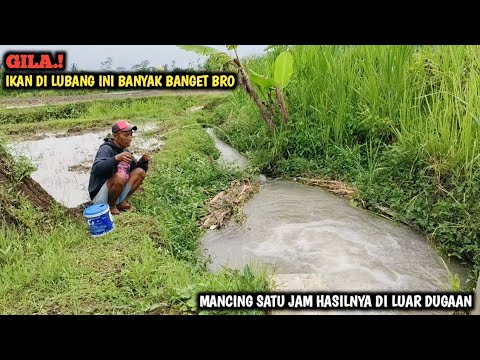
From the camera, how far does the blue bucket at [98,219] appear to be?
3.63 m

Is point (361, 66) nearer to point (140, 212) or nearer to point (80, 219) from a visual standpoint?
point (140, 212)

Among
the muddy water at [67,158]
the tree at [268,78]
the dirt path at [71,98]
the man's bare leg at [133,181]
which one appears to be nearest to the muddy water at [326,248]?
the man's bare leg at [133,181]

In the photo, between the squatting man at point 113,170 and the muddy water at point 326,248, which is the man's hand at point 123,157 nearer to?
the squatting man at point 113,170

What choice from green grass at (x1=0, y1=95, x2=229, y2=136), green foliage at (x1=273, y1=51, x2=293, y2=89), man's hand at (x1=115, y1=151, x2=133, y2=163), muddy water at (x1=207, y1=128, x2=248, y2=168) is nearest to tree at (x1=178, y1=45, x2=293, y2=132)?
green foliage at (x1=273, y1=51, x2=293, y2=89)

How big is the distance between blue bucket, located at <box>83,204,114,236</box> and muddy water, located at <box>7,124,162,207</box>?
0.83 metres

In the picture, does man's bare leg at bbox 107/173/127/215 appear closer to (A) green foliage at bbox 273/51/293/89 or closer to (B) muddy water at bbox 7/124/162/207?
(B) muddy water at bbox 7/124/162/207

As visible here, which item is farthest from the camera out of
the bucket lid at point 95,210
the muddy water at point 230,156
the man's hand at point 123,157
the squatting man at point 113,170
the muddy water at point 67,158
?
the muddy water at point 230,156

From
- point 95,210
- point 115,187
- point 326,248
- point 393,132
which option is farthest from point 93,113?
point 326,248

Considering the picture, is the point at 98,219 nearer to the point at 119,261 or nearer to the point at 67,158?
the point at 119,261

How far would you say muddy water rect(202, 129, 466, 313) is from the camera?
3318 millimetres

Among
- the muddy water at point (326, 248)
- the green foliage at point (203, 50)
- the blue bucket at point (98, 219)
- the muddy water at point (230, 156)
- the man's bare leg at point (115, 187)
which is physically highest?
the green foliage at point (203, 50)

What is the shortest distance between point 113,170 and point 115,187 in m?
0.17

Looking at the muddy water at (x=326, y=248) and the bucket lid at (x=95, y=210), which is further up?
the bucket lid at (x=95, y=210)

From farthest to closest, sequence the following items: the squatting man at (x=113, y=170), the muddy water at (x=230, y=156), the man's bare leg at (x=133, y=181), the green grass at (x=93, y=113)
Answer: the green grass at (x=93, y=113) < the muddy water at (x=230, y=156) < the man's bare leg at (x=133, y=181) < the squatting man at (x=113, y=170)
